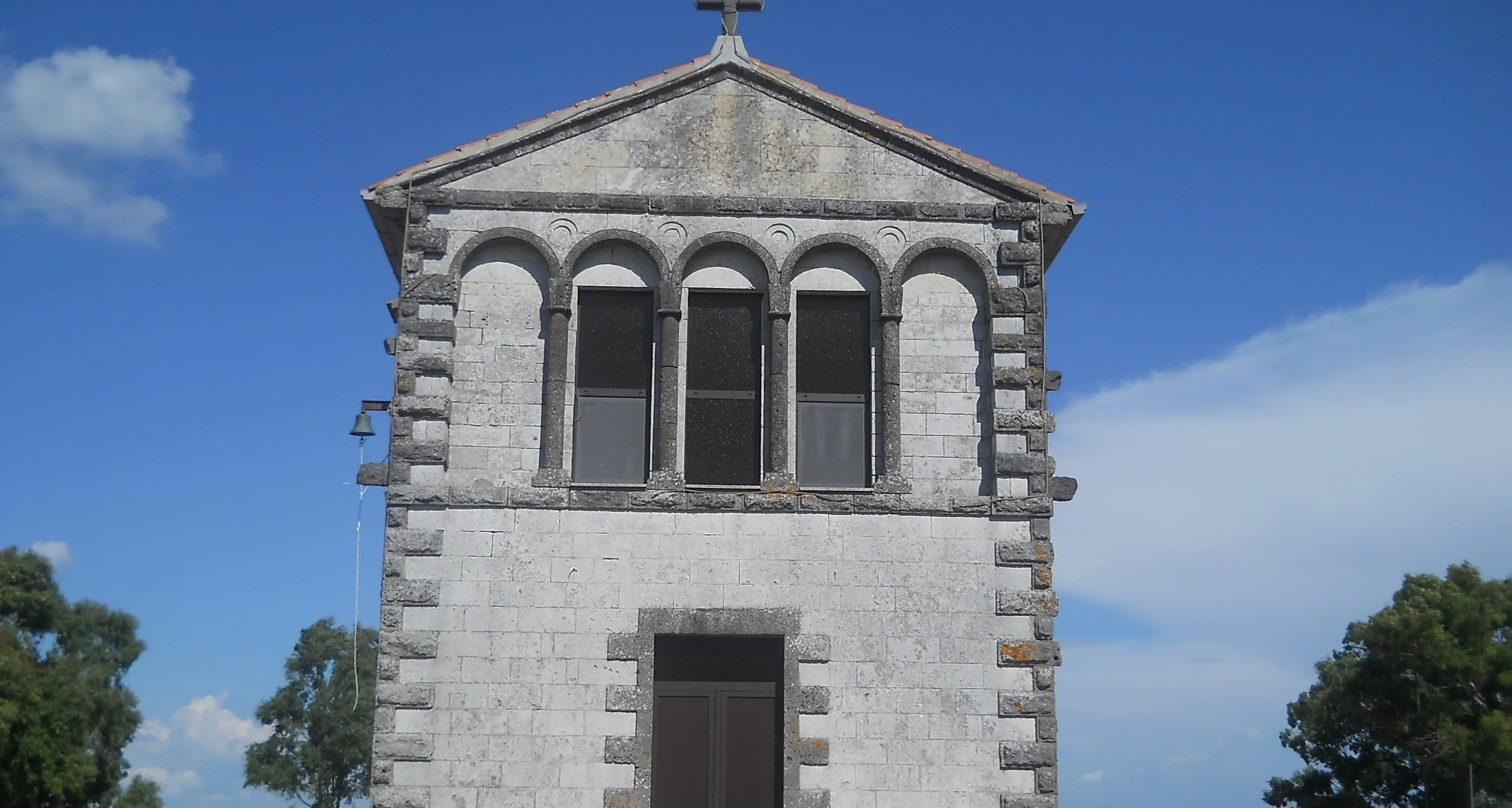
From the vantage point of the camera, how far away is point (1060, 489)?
14.1 metres

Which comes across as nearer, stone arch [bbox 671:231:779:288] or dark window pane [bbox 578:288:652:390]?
dark window pane [bbox 578:288:652:390]

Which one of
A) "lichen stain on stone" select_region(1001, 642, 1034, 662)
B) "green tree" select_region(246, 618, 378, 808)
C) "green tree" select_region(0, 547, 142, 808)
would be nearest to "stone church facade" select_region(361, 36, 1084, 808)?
"lichen stain on stone" select_region(1001, 642, 1034, 662)

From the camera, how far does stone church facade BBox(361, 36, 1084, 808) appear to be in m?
13.3

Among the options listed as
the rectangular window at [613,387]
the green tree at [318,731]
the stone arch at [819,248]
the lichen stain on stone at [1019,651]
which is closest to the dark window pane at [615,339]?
the rectangular window at [613,387]

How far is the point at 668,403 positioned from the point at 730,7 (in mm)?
4829

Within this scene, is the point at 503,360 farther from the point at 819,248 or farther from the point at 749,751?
the point at 749,751

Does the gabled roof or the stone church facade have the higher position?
the gabled roof

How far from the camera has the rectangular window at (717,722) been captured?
13.4m

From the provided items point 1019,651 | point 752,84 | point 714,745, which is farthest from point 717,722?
point 752,84

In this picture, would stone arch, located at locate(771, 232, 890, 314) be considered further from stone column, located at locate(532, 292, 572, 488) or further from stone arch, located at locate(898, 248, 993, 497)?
stone column, located at locate(532, 292, 572, 488)

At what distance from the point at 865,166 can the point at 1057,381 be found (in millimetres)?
3130

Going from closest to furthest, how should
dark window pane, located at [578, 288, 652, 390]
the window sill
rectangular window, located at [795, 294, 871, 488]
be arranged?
the window sill
rectangular window, located at [795, 294, 871, 488]
dark window pane, located at [578, 288, 652, 390]

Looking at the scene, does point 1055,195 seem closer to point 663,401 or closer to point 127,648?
point 663,401

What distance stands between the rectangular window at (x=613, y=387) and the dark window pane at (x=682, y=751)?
2.31 m
